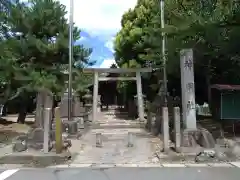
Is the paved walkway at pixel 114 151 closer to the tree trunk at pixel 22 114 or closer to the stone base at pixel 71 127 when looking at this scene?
the stone base at pixel 71 127

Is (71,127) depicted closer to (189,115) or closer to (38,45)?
(38,45)

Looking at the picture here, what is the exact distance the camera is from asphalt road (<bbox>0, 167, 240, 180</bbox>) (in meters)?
9.64

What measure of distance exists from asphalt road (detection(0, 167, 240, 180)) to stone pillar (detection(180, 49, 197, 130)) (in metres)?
3.59

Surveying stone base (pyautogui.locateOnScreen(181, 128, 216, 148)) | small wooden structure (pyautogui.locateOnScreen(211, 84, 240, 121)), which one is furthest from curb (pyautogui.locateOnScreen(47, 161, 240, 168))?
small wooden structure (pyautogui.locateOnScreen(211, 84, 240, 121))

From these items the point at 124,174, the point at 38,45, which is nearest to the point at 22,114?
the point at 38,45

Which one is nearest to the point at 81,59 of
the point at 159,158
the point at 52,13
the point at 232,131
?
the point at 52,13

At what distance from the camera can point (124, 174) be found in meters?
10.2

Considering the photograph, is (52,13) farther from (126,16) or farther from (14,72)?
(126,16)

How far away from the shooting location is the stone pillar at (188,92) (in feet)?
47.2

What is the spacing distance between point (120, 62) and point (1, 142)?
66.0 feet

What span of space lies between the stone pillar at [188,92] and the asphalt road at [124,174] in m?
3.59

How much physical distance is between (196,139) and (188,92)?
5.94ft

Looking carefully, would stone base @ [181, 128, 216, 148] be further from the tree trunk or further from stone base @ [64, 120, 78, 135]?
the tree trunk

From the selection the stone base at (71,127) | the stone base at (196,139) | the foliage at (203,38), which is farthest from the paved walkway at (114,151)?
the foliage at (203,38)
